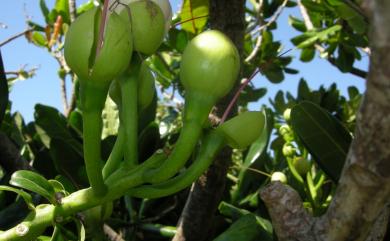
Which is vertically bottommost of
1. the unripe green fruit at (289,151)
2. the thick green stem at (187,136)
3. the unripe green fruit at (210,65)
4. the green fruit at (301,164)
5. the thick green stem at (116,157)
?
the unripe green fruit at (289,151)

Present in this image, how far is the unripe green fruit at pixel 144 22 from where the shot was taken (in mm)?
722

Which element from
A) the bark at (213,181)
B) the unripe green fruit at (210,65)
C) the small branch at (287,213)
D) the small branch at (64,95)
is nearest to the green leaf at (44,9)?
the small branch at (64,95)

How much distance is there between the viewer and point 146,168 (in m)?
0.73

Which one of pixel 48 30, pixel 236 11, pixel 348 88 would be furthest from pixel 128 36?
pixel 348 88

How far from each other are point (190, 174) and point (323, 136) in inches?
16.5

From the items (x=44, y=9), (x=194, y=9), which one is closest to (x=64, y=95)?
(x=44, y=9)

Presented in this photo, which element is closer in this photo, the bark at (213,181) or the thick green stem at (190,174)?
the thick green stem at (190,174)

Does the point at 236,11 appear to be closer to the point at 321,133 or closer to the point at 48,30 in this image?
the point at 321,133

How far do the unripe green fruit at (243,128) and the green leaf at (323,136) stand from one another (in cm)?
33

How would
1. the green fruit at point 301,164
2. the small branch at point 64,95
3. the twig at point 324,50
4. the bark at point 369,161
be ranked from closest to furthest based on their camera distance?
the bark at point 369,161 < the green fruit at point 301,164 < the small branch at point 64,95 < the twig at point 324,50

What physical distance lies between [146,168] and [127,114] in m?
0.09

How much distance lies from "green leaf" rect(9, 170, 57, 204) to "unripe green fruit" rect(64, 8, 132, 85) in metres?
0.21

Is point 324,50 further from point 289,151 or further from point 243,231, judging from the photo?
point 243,231

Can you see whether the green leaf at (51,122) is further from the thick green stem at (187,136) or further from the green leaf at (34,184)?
the thick green stem at (187,136)
